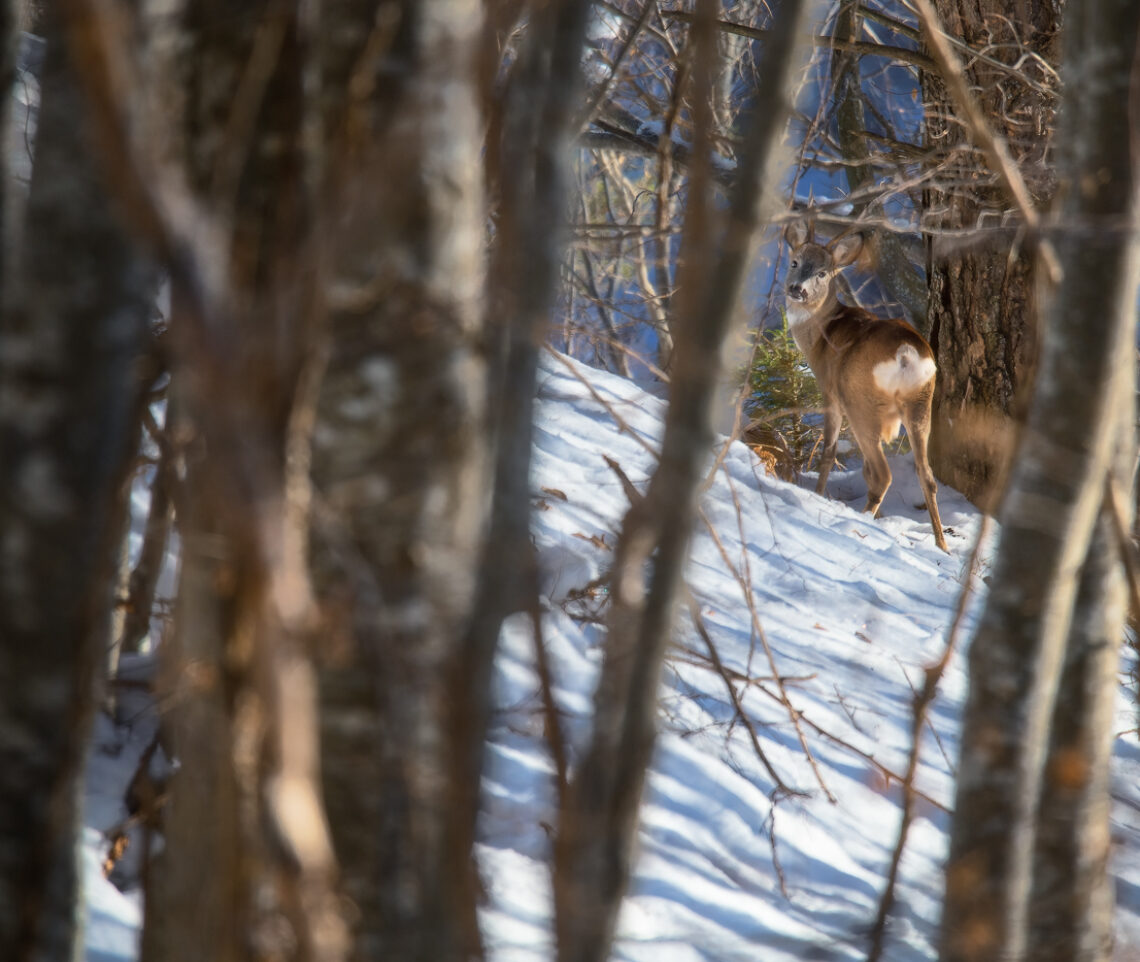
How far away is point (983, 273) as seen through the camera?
7.51 m

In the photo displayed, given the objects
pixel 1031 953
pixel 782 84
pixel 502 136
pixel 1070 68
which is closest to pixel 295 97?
pixel 502 136

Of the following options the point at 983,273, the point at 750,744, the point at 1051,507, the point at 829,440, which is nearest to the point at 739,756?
A: the point at 750,744

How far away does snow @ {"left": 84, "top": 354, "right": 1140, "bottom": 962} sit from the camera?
7.56ft

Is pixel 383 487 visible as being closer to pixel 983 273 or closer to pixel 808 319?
pixel 983 273

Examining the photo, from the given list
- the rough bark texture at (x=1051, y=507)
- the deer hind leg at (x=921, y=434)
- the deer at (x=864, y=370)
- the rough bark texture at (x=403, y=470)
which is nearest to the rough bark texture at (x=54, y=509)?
the rough bark texture at (x=403, y=470)

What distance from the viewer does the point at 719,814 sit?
2830 millimetres

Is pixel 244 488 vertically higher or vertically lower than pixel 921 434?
higher

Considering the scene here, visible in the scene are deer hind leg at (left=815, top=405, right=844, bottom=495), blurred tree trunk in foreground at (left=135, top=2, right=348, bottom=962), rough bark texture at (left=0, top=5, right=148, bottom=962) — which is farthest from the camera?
deer hind leg at (left=815, top=405, right=844, bottom=495)

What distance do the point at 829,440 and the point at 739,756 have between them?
5.29 meters

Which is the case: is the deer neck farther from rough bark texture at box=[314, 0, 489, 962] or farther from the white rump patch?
rough bark texture at box=[314, 0, 489, 962]

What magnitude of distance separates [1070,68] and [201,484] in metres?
1.57

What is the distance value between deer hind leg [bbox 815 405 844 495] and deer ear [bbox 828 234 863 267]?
1.15m

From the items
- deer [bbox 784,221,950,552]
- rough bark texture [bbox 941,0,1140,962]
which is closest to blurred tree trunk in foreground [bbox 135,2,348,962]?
rough bark texture [bbox 941,0,1140,962]

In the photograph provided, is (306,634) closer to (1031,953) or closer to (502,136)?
(502,136)
